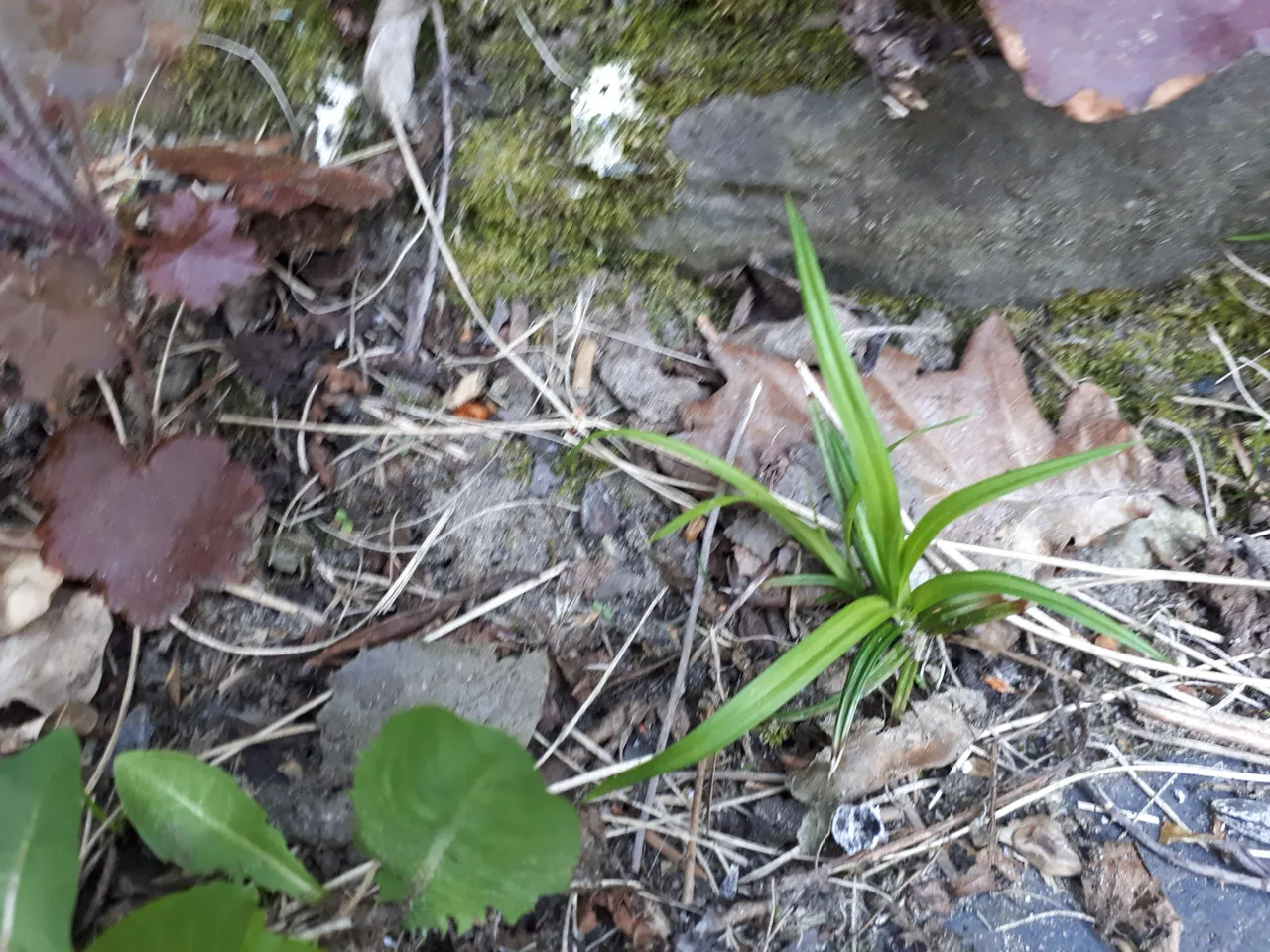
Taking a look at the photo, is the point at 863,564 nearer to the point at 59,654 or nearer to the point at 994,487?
the point at 994,487

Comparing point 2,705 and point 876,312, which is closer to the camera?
point 2,705

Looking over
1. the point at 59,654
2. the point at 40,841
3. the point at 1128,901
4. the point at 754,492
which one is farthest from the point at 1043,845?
the point at 59,654

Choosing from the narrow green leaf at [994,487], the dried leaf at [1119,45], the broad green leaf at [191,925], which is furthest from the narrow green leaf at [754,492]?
the broad green leaf at [191,925]

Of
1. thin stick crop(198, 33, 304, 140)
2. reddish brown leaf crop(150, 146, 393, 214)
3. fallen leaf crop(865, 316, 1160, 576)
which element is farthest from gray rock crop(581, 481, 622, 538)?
thin stick crop(198, 33, 304, 140)

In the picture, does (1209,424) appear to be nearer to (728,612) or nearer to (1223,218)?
(1223,218)

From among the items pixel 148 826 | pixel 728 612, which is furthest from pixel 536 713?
pixel 148 826

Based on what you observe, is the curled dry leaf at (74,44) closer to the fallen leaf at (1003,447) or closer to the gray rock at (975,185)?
the gray rock at (975,185)
